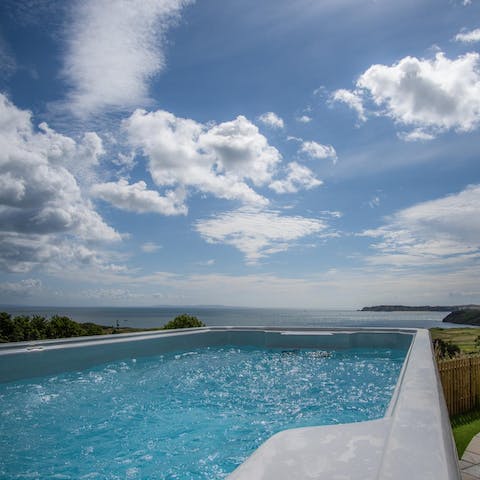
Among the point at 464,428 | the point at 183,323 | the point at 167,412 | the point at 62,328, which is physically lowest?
the point at 464,428

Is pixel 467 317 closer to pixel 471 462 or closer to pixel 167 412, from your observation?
pixel 471 462

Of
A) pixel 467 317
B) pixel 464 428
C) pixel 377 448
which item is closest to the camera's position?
pixel 377 448

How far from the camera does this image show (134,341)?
869 centimetres

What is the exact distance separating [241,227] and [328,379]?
29.5 ft

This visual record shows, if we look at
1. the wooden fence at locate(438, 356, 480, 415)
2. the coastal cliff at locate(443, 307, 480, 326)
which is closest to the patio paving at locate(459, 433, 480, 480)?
the wooden fence at locate(438, 356, 480, 415)

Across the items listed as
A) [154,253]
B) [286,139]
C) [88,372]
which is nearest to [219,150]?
[286,139]

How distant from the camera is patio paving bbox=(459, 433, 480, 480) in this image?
12.5 feet

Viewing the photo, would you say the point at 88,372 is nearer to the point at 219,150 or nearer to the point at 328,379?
the point at 328,379

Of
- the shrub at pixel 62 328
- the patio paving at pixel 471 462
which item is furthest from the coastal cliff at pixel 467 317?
the shrub at pixel 62 328

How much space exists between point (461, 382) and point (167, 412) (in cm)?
503

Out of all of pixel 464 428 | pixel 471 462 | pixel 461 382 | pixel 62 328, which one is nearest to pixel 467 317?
pixel 461 382

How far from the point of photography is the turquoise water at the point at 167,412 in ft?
11.1

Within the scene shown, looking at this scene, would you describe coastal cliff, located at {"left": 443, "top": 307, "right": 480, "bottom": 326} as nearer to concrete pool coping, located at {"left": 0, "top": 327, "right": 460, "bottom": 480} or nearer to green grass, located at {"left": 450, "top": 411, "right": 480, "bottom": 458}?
green grass, located at {"left": 450, "top": 411, "right": 480, "bottom": 458}

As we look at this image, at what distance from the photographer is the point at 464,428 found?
573cm
